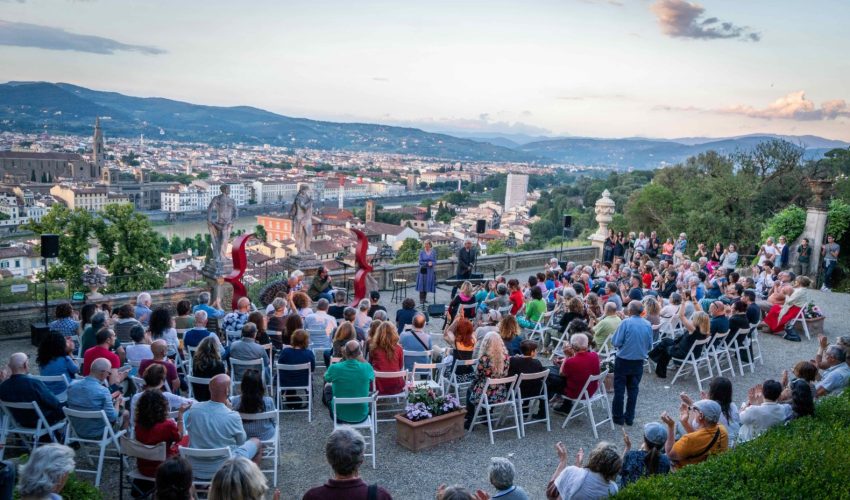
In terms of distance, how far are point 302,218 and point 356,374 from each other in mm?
6835

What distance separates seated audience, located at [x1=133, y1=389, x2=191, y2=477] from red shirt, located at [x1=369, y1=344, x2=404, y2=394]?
221 cm

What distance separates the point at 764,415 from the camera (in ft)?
15.4

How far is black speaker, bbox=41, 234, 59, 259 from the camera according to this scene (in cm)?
838

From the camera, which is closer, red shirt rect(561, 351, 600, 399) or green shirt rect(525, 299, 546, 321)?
red shirt rect(561, 351, 600, 399)

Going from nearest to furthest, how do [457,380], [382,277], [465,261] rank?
[457,380] < [465,261] < [382,277]

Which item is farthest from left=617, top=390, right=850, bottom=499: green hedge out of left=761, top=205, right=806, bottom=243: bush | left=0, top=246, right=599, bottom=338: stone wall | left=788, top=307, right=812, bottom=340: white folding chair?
left=761, top=205, right=806, bottom=243: bush

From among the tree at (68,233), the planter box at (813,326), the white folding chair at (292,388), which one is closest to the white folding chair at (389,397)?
the white folding chair at (292,388)

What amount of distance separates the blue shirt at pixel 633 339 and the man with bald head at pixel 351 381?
8.86 feet

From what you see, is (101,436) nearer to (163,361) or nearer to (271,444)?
(163,361)

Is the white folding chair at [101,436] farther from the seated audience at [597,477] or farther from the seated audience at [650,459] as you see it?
the seated audience at [650,459]

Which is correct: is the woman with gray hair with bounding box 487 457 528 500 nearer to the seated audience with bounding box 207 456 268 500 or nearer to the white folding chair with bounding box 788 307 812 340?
the seated audience with bounding box 207 456 268 500

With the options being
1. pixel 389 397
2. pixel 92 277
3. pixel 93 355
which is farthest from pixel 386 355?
pixel 92 277

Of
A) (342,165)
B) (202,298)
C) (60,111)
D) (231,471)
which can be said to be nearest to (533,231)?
(202,298)

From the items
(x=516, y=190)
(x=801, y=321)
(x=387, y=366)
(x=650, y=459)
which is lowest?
(x=516, y=190)
